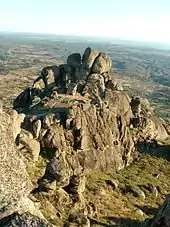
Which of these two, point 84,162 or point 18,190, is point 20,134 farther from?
point 18,190

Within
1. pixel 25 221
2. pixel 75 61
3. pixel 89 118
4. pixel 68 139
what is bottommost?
pixel 68 139

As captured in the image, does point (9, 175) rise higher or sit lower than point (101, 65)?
higher

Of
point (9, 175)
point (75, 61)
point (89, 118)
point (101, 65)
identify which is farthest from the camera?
point (75, 61)

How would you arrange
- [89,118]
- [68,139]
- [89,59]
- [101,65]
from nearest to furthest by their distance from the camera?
[68,139], [89,118], [101,65], [89,59]

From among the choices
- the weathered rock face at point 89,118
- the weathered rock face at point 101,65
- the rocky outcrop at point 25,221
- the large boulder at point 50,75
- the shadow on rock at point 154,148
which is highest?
the rocky outcrop at point 25,221

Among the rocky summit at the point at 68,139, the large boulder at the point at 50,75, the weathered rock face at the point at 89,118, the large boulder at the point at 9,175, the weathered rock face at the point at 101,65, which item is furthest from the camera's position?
the weathered rock face at the point at 101,65

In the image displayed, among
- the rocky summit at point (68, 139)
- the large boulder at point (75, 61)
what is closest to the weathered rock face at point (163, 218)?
the rocky summit at point (68, 139)

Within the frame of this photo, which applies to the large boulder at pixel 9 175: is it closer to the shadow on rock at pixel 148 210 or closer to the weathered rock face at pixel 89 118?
→ the weathered rock face at pixel 89 118

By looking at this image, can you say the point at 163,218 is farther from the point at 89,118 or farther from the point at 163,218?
the point at 89,118

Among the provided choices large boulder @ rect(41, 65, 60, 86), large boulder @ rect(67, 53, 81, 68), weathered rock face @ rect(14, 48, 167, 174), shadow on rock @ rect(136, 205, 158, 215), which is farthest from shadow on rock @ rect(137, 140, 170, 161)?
shadow on rock @ rect(136, 205, 158, 215)

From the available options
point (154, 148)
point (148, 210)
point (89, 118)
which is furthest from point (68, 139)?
point (154, 148)
